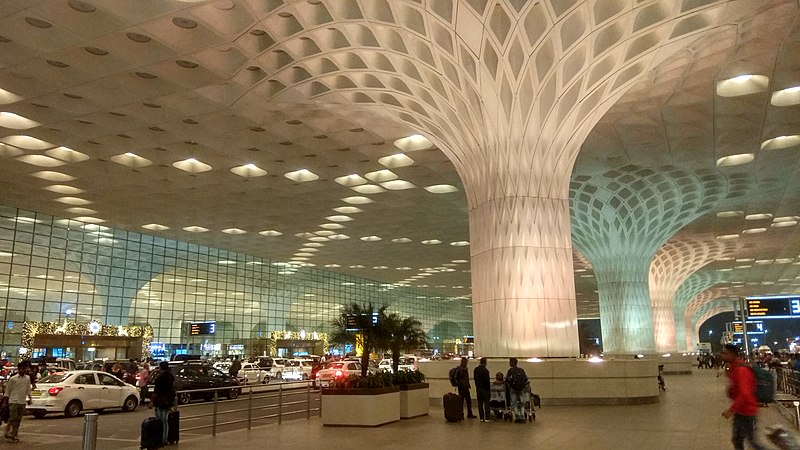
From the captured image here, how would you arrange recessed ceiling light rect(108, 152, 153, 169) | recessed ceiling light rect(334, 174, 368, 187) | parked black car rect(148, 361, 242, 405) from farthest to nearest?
1. recessed ceiling light rect(334, 174, 368, 187)
2. recessed ceiling light rect(108, 152, 153, 169)
3. parked black car rect(148, 361, 242, 405)

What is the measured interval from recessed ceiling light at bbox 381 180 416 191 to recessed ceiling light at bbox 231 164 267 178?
5.59 metres

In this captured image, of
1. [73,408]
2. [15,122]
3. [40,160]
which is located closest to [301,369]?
[40,160]

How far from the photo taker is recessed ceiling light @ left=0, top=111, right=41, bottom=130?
68.2 ft

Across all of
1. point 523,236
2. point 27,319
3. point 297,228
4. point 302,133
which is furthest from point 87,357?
point 523,236

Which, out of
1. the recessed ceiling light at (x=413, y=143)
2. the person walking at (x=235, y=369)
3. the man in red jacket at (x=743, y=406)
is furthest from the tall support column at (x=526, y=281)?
the person walking at (x=235, y=369)

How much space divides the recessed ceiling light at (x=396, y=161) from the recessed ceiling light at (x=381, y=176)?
1686 mm

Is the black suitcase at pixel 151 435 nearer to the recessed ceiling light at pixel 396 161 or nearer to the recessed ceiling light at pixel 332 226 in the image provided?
the recessed ceiling light at pixel 396 161

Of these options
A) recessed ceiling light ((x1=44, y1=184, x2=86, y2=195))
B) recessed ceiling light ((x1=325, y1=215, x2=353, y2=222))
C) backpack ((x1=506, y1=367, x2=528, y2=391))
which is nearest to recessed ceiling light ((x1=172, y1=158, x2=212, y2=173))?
recessed ceiling light ((x1=44, y1=184, x2=86, y2=195))

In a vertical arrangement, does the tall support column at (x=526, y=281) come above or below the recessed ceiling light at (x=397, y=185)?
below

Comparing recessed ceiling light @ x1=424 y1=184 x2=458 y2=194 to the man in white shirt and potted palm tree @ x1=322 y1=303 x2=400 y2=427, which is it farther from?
the man in white shirt

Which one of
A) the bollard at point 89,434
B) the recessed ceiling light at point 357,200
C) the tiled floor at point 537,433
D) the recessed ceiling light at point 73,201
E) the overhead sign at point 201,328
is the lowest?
the tiled floor at point 537,433

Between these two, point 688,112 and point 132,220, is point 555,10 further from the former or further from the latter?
point 132,220

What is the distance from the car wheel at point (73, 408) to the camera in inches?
720

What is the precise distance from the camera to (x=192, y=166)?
27.0m
